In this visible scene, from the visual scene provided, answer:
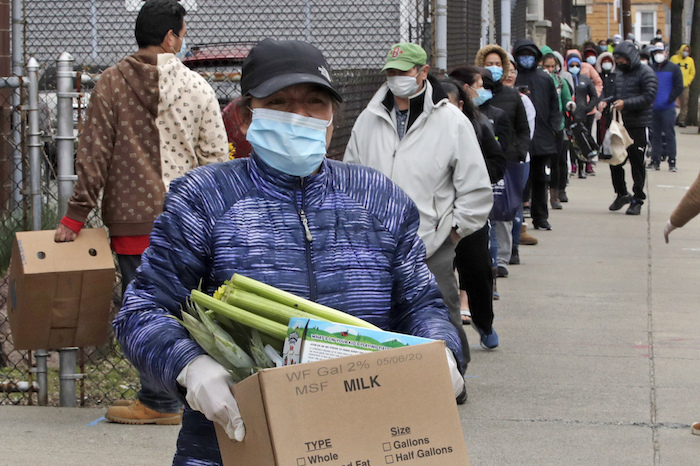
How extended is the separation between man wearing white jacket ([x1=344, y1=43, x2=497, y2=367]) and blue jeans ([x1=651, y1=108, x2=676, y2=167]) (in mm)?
14050

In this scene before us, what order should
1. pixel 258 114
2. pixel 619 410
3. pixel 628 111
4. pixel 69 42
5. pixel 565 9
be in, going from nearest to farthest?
pixel 258 114 → pixel 619 410 → pixel 628 111 → pixel 69 42 → pixel 565 9

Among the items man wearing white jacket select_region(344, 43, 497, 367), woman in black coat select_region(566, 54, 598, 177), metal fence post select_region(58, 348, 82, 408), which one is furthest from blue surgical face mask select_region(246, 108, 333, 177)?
woman in black coat select_region(566, 54, 598, 177)

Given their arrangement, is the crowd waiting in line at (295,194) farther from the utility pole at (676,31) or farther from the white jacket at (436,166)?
the utility pole at (676,31)

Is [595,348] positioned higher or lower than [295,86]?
lower

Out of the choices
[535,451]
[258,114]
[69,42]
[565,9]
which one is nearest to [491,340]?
[535,451]

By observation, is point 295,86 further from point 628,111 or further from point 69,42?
point 69,42

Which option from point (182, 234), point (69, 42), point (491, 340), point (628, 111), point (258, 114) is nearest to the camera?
point (182, 234)

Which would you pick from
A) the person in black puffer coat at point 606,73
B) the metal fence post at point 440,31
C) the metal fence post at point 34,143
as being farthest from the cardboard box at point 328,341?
the person in black puffer coat at point 606,73

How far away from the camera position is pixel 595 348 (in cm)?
686

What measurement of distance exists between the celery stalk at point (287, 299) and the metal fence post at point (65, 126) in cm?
327

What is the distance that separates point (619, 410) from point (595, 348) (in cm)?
136

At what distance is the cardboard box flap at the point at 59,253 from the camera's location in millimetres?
4625

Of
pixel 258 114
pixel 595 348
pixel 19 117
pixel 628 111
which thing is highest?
pixel 258 114

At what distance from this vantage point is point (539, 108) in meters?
11.4
